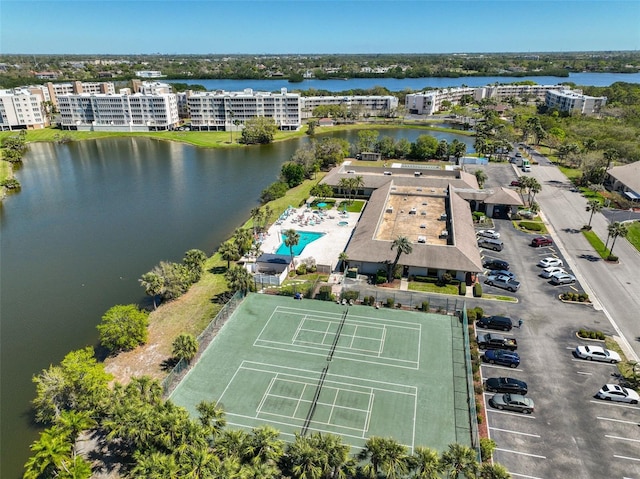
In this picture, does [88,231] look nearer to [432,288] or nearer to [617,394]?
[432,288]

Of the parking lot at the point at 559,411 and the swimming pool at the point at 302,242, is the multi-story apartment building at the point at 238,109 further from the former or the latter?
the parking lot at the point at 559,411

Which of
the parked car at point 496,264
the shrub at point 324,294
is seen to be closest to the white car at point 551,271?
the parked car at point 496,264

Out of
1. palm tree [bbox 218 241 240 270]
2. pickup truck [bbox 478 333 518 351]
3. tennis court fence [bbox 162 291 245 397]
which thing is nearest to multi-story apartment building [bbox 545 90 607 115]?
pickup truck [bbox 478 333 518 351]

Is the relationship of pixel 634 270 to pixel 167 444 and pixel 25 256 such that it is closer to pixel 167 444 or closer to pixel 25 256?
pixel 167 444

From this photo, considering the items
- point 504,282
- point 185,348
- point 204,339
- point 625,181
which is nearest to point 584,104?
point 625,181

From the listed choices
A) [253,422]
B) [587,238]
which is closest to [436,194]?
[587,238]
